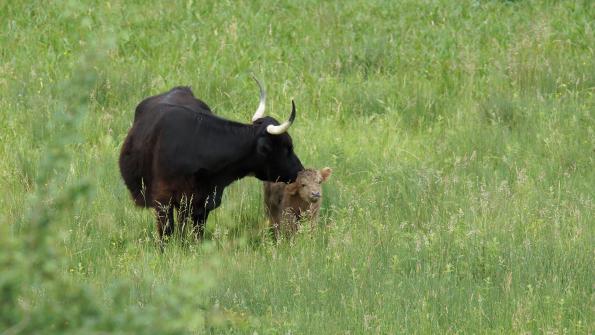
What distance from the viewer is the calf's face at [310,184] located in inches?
329

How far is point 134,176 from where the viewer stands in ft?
27.4

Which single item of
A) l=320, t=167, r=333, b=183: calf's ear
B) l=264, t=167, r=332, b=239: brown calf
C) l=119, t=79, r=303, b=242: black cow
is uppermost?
l=119, t=79, r=303, b=242: black cow

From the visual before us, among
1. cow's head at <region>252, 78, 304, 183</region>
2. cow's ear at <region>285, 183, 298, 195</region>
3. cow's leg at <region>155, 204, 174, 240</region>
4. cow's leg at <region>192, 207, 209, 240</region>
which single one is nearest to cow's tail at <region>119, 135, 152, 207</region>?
cow's leg at <region>155, 204, 174, 240</region>

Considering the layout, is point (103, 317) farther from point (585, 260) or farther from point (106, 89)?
point (106, 89)

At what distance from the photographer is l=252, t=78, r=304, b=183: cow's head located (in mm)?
8156

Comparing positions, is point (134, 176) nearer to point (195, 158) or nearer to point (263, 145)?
point (195, 158)

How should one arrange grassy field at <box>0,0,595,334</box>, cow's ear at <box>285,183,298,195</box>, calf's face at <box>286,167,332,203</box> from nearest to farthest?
1. grassy field at <box>0,0,595,334</box>
2. calf's face at <box>286,167,332,203</box>
3. cow's ear at <box>285,183,298,195</box>

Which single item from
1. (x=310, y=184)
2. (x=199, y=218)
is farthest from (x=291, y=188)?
(x=199, y=218)

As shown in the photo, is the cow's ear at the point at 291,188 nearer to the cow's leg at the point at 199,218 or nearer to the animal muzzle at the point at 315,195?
the animal muzzle at the point at 315,195

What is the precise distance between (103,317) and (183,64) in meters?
9.77

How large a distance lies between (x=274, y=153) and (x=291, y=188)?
52 centimetres

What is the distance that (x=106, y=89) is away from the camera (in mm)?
11492

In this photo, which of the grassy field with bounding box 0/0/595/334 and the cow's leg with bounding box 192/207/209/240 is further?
the cow's leg with bounding box 192/207/209/240

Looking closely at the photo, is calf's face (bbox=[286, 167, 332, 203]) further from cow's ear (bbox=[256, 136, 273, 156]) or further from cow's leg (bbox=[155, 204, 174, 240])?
cow's leg (bbox=[155, 204, 174, 240])
